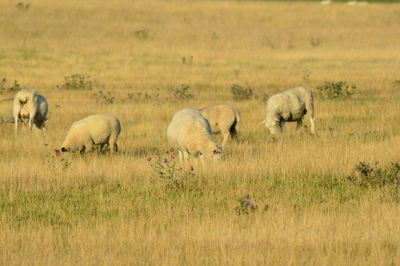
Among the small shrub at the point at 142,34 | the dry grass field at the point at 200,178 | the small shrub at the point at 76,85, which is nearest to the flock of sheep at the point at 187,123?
the dry grass field at the point at 200,178

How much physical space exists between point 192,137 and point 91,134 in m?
2.98

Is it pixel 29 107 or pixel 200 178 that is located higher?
pixel 29 107

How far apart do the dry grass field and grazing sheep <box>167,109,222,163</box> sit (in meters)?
0.37

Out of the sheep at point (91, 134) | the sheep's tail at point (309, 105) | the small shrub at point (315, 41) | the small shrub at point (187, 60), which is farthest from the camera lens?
the small shrub at point (315, 41)

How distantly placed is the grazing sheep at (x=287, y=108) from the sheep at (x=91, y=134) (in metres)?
4.82

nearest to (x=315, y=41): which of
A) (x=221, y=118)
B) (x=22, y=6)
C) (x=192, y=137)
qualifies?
(x=22, y=6)

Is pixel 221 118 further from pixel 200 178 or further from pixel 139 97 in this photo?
pixel 139 97

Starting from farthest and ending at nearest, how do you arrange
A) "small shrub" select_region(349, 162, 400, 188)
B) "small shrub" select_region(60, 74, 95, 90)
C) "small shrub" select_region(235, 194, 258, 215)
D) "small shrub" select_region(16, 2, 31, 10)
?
"small shrub" select_region(16, 2, 31, 10) → "small shrub" select_region(60, 74, 95, 90) → "small shrub" select_region(349, 162, 400, 188) → "small shrub" select_region(235, 194, 258, 215)

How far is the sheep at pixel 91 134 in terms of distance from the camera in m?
16.1

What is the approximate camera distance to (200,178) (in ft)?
41.9

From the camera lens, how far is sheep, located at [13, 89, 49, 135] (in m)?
19.6


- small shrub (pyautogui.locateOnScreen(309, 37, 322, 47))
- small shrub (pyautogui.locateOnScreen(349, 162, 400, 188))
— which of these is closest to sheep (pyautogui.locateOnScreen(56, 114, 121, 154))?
small shrub (pyautogui.locateOnScreen(349, 162, 400, 188))

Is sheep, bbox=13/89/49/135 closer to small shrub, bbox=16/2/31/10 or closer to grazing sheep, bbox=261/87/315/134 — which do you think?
grazing sheep, bbox=261/87/315/134

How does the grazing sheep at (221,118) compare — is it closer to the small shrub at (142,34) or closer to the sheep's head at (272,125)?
the sheep's head at (272,125)
